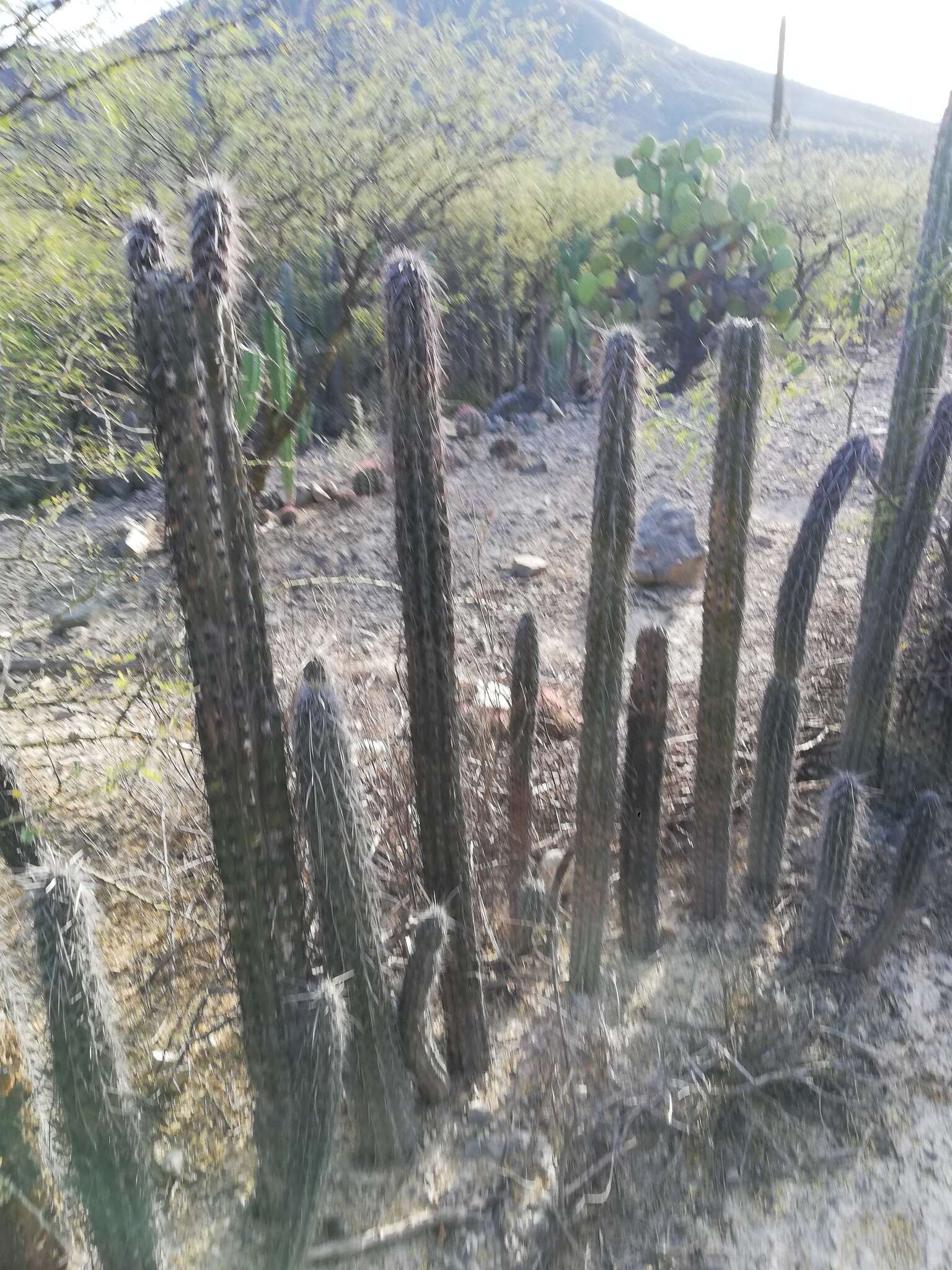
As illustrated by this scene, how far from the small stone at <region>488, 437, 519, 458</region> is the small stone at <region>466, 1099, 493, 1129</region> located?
29.2 ft

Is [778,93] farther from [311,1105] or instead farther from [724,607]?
[311,1105]

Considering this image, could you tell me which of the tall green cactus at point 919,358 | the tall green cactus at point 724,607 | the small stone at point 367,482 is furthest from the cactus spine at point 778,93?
the tall green cactus at point 724,607

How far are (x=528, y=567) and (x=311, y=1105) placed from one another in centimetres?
594

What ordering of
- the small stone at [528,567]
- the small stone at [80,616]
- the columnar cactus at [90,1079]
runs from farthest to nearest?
the small stone at [528,567]
the small stone at [80,616]
the columnar cactus at [90,1079]

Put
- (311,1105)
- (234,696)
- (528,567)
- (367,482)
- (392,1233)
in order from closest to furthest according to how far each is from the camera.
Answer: (234,696)
(311,1105)
(392,1233)
(528,567)
(367,482)

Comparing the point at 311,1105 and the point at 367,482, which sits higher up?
the point at 311,1105

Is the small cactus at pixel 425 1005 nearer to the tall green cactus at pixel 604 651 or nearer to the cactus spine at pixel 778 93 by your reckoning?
the tall green cactus at pixel 604 651

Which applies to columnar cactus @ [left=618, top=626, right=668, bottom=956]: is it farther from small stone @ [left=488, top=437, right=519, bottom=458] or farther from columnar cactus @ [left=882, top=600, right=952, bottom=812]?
small stone @ [left=488, top=437, right=519, bottom=458]

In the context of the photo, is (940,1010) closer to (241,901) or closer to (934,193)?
(241,901)

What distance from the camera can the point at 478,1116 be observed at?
281cm

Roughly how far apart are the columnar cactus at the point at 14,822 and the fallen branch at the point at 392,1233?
1659 mm

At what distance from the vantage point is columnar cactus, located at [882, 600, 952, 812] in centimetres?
411

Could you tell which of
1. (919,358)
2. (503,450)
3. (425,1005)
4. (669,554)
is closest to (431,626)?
(425,1005)

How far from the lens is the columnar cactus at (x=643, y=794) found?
3127mm
